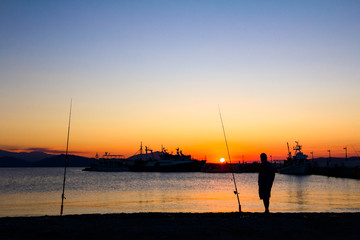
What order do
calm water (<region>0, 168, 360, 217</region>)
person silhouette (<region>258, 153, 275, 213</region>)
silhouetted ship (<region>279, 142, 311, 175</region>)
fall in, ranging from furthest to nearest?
1. silhouetted ship (<region>279, 142, 311, 175</region>)
2. calm water (<region>0, 168, 360, 217</region>)
3. person silhouette (<region>258, 153, 275, 213</region>)

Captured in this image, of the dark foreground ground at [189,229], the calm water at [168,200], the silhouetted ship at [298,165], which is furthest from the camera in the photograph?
the silhouetted ship at [298,165]

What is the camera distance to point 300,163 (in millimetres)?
132875

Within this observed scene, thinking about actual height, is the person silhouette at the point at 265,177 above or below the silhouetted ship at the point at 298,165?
below

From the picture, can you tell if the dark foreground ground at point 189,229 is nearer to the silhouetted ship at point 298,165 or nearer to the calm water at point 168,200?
the calm water at point 168,200

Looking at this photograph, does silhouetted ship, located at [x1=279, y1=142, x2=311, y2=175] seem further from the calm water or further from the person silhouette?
the person silhouette

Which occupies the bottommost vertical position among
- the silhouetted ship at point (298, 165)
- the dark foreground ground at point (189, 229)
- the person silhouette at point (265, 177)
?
the dark foreground ground at point (189, 229)

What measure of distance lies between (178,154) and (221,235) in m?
178

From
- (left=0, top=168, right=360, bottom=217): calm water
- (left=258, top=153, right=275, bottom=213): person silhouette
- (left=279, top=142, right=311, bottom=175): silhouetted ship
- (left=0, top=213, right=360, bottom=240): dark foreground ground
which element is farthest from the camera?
(left=279, top=142, right=311, bottom=175): silhouetted ship

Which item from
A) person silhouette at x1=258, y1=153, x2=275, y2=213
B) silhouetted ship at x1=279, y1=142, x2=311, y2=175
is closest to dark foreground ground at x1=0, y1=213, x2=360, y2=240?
person silhouette at x1=258, y1=153, x2=275, y2=213

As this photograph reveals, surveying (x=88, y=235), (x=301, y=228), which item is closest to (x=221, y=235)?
(x=301, y=228)

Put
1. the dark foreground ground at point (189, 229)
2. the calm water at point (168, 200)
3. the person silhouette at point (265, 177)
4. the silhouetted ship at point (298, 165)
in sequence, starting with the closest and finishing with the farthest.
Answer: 1. the dark foreground ground at point (189, 229)
2. the person silhouette at point (265, 177)
3. the calm water at point (168, 200)
4. the silhouetted ship at point (298, 165)

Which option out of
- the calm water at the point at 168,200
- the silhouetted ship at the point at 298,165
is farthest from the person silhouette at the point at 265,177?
the silhouetted ship at the point at 298,165

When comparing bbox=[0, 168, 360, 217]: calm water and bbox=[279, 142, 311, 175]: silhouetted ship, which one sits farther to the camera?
bbox=[279, 142, 311, 175]: silhouetted ship

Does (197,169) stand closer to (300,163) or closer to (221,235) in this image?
(300,163)
